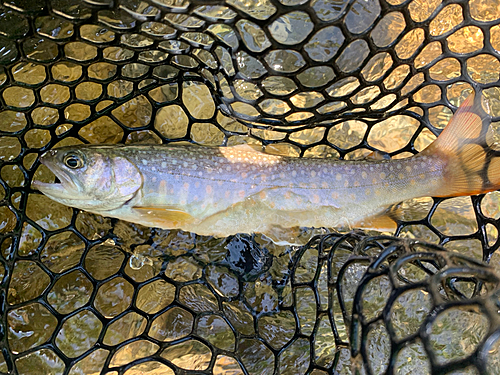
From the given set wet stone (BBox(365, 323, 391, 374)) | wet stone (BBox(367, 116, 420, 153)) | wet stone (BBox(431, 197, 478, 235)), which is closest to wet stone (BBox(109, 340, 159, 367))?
wet stone (BBox(365, 323, 391, 374))

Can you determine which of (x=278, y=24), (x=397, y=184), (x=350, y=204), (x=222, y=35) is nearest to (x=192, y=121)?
(x=222, y=35)

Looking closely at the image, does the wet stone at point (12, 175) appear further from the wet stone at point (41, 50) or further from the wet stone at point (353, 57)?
the wet stone at point (353, 57)

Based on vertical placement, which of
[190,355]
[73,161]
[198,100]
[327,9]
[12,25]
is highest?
[327,9]

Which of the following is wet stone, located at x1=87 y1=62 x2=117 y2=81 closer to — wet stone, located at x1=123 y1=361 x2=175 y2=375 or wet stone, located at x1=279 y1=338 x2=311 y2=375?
wet stone, located at x1=123 y1=361 x2=175 y2=375

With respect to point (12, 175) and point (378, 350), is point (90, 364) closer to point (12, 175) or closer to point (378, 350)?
point (12, 175)

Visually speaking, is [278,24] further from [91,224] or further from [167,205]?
[91,224]

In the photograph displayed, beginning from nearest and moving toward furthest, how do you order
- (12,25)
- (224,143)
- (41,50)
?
(12,25) < (41,50) < (224,143)

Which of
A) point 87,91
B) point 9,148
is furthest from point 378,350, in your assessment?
point 9,148
